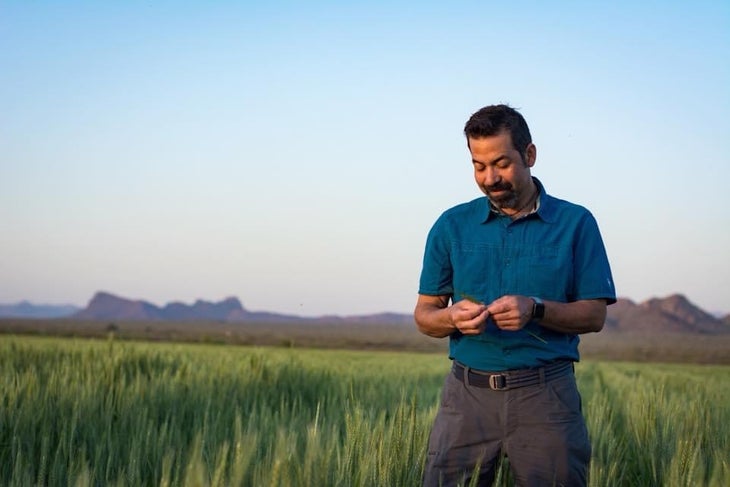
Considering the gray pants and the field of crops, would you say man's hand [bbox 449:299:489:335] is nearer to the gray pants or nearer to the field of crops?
the gray pants

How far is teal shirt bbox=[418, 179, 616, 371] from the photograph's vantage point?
298 centimetres

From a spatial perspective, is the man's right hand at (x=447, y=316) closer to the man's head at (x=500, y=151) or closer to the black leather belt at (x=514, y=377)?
the black leather belt at (x=514, y=377)

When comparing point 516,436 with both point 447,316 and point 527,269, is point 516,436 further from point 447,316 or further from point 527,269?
point 527,269

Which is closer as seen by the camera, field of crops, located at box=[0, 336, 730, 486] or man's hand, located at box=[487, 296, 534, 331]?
field of crops, located at box=[0, 336, 730, 486]

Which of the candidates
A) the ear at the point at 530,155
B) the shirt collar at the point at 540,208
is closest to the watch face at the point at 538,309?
the shirt collar at the point at 540,208

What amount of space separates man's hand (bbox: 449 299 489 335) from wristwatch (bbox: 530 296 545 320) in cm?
16

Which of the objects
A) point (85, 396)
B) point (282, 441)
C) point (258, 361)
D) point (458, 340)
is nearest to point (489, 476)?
point (458, 340)

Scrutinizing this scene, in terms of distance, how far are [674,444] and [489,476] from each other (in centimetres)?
129

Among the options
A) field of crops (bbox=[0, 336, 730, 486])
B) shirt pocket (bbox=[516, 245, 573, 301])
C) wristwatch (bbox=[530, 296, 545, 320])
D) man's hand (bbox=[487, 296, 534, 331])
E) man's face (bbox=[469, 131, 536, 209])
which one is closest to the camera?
field of crops (bbox=[0, 336, 730, 486])

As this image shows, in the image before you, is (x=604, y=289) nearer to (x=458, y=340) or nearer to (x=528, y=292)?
(x=528, y=292)

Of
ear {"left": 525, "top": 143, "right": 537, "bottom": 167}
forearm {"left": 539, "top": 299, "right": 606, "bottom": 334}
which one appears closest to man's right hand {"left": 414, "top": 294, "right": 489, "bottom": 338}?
forearm {"left": 539, "top": 299, "right": 606, "bottom": 334}

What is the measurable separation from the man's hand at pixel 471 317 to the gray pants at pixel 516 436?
1.05 feet

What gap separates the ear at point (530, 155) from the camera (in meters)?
3.03

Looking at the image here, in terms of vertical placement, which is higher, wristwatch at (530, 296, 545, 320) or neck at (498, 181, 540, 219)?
neck at (498, 181, 540, 219)
